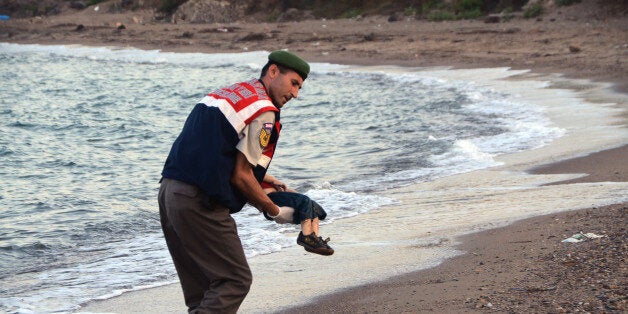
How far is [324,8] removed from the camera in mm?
37406

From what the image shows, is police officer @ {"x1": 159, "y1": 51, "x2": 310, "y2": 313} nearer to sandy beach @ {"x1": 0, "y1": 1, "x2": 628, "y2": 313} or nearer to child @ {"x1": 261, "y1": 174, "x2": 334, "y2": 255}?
child @ {"x1": 261, "y1": 174, "x2": 334, "y2": 255}

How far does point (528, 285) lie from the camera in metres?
5.62

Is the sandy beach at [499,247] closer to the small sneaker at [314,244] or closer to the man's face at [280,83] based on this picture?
the small sneaker at [314,244]

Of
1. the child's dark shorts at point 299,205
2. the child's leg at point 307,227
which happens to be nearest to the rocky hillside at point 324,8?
the child's dark shorts at point 299,205

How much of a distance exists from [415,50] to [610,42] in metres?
6.02

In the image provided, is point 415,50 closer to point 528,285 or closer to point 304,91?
point 304,91

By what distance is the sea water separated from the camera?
7.97 m

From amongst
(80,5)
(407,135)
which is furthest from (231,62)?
(80,5)

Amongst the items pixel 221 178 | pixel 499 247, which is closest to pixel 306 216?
pixel 221 178

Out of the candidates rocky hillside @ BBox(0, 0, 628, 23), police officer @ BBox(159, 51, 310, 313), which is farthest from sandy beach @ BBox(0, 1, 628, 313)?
rocky hillside @ BBox(0, 0, 628, 23)

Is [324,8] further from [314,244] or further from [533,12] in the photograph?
[314,244]

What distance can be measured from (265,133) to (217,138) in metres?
0.21

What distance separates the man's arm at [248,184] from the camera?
429 centimetres

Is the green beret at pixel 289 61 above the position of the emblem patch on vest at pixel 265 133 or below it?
above
